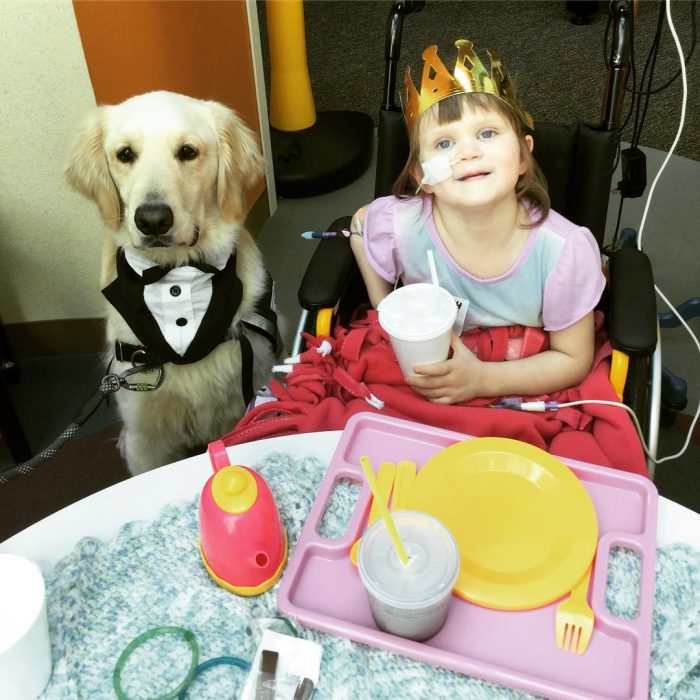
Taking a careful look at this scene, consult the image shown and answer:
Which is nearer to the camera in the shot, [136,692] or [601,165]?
[136,692]

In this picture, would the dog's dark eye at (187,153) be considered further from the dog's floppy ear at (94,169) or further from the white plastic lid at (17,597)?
the white plastic lid at (17,597)

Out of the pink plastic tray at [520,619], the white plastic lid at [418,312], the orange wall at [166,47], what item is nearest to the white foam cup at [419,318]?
the white plastic lid at [418,312]

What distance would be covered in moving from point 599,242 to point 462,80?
1.64ft

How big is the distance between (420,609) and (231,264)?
0.94m

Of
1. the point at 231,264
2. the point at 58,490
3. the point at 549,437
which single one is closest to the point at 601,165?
the point at 549,437

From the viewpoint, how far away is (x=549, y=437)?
1.12 meters

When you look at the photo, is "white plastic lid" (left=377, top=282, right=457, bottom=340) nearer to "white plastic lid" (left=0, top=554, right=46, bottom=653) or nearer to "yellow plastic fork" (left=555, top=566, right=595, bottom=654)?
"yellow plastic fork" (left=555, top=566, right=595, bottom=654)

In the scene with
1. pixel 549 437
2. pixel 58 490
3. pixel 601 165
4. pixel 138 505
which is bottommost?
pixel 58 490

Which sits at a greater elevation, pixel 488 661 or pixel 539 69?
pixel 488 661

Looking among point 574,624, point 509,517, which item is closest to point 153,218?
point 509,517

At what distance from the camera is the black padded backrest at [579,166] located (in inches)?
51.7

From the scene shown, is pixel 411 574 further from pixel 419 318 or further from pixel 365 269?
pixel 365 269

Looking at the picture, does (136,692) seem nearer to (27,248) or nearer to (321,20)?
(27,248)

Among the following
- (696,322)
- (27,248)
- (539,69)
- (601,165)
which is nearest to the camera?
(601,165)
